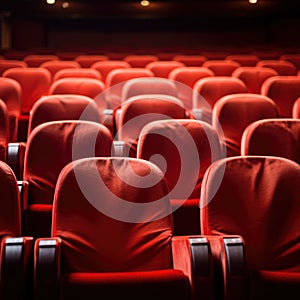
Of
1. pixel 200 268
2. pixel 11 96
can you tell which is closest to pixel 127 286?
pixel 200 268

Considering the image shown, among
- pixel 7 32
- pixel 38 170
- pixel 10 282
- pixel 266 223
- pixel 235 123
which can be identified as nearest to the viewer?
pixel 10 282

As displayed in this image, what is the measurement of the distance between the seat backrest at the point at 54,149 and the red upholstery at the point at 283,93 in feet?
1.65

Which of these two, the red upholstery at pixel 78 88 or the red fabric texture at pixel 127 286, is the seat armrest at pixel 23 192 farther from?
the red upholstery at pixel 78 88

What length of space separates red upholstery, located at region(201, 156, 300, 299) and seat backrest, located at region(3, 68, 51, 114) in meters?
0.74

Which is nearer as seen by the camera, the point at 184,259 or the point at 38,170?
the point at 184,259

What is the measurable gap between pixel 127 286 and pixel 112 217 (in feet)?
0.33

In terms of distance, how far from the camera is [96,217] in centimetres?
59

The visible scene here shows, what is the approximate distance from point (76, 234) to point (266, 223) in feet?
0.68

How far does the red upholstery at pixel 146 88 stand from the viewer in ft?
3.82

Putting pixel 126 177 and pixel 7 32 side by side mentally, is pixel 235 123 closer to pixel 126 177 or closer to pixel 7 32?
pixel 126 177

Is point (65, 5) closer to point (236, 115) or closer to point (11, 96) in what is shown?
point (11, 96)

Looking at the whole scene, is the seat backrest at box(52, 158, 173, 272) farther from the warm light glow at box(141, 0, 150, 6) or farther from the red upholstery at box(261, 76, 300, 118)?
the warm light glow at box(141, 0, 150, 6)

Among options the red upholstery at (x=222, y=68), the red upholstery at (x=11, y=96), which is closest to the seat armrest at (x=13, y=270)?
the red upholstery at (x=11, y=96)

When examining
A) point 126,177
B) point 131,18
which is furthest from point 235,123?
point 131,18
